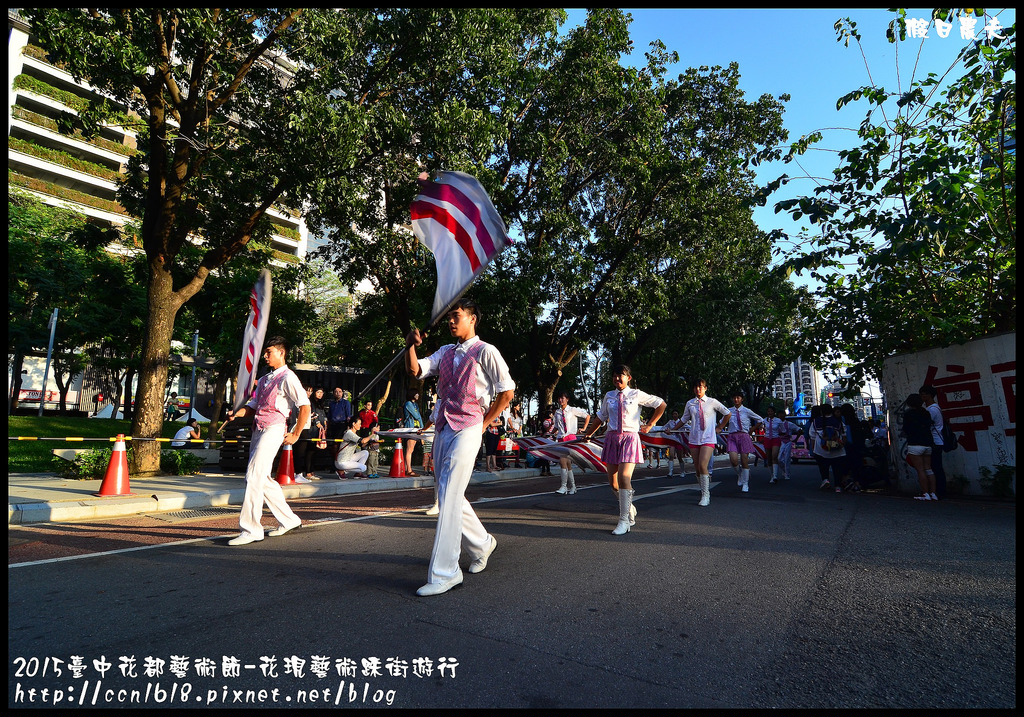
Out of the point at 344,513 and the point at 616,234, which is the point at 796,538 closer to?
the point at 344,513

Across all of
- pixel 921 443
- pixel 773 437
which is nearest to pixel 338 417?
pixel 773 437

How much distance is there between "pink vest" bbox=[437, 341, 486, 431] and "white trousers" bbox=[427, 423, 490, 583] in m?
0.07

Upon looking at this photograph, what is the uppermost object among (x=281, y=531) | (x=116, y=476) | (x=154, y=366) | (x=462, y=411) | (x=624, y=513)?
(x=154, y=366)

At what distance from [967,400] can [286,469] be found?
12.4 metres

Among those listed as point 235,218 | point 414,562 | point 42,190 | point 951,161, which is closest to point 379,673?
point 414,562

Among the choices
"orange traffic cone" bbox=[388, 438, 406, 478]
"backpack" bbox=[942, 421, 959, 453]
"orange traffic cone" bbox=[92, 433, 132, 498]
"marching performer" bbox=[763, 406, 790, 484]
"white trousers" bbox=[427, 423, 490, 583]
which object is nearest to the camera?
"white trousers" bbox=[427, 423, 490, 583]

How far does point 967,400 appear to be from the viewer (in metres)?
11.1

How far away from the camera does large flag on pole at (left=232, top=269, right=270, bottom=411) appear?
698 centimetres

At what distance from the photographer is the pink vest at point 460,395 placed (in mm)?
4793

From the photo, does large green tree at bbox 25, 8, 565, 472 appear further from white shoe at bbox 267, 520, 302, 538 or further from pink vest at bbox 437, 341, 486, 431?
pink vest at bbox 437, 341, 486, 431

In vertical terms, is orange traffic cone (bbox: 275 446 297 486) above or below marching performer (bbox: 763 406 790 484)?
below

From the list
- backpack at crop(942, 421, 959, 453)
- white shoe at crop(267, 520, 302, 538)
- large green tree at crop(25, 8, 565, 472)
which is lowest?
white shoe at crop(267, 520, 302, 538)

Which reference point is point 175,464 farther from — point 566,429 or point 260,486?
point 566,429

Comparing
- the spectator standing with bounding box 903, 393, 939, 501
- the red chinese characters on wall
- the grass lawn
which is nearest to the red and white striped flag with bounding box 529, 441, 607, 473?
the spectator standing with bounding box 903, 393, 939, 501
